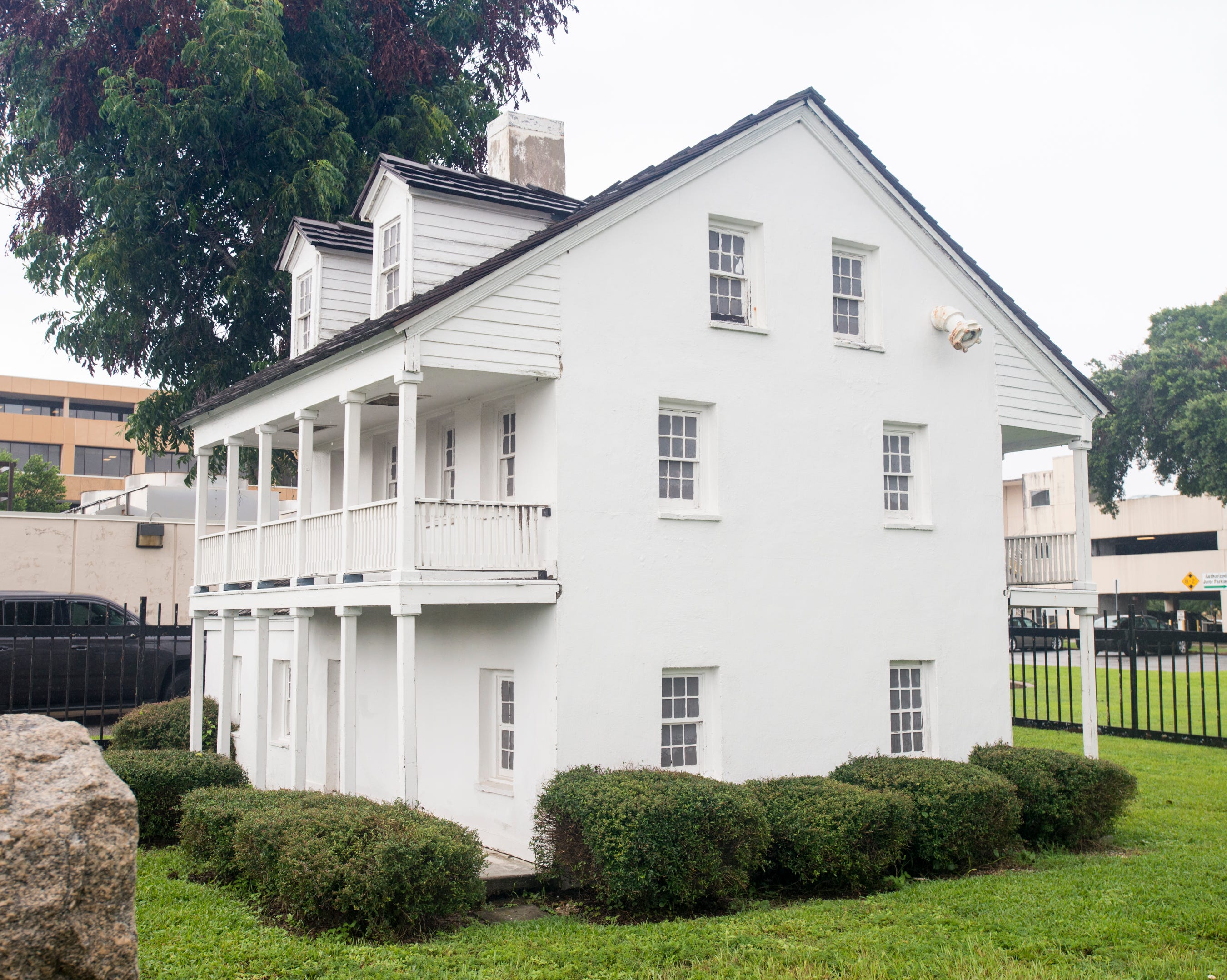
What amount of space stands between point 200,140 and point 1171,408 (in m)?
41.7

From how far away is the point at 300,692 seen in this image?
15219mm

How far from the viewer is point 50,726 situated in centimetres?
671

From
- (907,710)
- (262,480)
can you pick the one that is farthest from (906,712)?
(262,480)

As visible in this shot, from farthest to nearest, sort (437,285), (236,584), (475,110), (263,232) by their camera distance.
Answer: (475,110)
(263,232)
(236,584)
(437,285)

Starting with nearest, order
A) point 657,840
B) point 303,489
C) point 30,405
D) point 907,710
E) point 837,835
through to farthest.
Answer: point 657,840, point 837,835, point 303,489, point 907,710, point 30,405

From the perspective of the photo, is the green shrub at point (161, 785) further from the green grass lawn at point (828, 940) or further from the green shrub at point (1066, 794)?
the green shrub at point (1066, 794)

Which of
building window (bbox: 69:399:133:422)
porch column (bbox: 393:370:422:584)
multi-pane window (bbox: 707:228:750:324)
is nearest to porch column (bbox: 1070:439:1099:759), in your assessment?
multi-pane window (bbox: 707:228:750:324)

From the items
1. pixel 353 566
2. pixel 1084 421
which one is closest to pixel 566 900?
→ pixel 353 566

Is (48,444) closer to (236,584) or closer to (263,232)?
(263,232)

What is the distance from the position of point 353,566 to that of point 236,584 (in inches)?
194

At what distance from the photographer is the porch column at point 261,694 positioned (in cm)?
1644

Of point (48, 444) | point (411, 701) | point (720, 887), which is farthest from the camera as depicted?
point (48, 444)

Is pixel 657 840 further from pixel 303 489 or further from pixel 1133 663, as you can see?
pixel 1133 663

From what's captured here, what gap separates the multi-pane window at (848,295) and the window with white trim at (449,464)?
5.58 meters
